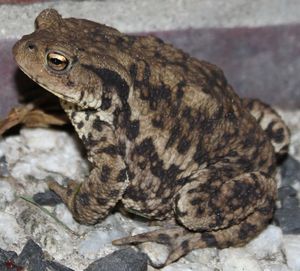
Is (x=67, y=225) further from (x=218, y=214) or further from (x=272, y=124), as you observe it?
(x=272, y=124)

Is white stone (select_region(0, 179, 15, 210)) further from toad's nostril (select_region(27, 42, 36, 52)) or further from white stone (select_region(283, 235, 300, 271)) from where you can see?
white stone (select_region(283, 235, 300, 271))

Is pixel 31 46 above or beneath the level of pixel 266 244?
above

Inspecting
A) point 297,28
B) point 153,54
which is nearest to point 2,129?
point 153,54

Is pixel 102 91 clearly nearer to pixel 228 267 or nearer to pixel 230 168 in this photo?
pixel 230 168

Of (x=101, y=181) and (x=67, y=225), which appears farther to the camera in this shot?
(x=67, y=225)

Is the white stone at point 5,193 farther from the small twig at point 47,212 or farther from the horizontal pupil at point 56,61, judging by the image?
the horizontal pupil at point 56,61

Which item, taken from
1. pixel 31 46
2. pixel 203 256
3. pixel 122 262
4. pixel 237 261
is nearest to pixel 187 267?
pixel 203 256

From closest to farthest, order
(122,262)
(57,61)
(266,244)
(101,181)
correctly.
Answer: (57,61) → (122,262) → (101,181) → (266,244)
